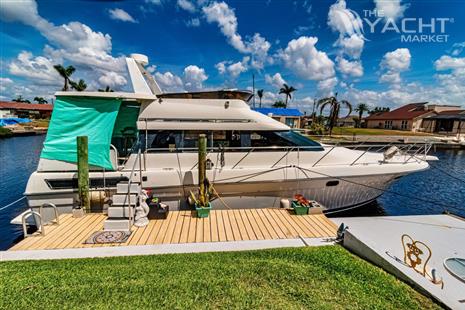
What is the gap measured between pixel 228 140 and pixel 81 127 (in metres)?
4.05

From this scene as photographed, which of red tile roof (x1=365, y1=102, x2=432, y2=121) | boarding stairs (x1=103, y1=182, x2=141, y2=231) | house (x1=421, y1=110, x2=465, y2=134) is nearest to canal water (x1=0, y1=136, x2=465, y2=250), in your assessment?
boarding stairs (x1=103, y1=182, x2=141, y2=231)

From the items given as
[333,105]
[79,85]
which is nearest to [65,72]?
[79,85]

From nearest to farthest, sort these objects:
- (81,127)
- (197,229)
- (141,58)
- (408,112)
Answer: (197,229) → (81,127) → (141,58) → (408,112)

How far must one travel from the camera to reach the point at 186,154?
711 centimetres

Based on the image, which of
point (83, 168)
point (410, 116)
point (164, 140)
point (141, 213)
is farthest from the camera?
point (410, 116)

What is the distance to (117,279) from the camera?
335 centimetres

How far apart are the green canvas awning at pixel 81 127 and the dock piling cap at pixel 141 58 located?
5.99 feet

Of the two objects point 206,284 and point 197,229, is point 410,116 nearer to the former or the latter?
point 197,229

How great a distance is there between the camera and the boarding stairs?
5.24 m

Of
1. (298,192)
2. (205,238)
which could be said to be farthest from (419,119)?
(205,238)

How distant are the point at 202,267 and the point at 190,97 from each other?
16.6 feet

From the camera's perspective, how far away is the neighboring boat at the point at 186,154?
638 cm

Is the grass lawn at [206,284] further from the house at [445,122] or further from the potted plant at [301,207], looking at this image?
the house at [445,122]

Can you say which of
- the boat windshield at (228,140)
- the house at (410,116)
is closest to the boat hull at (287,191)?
the boat windshield at (228,140)
